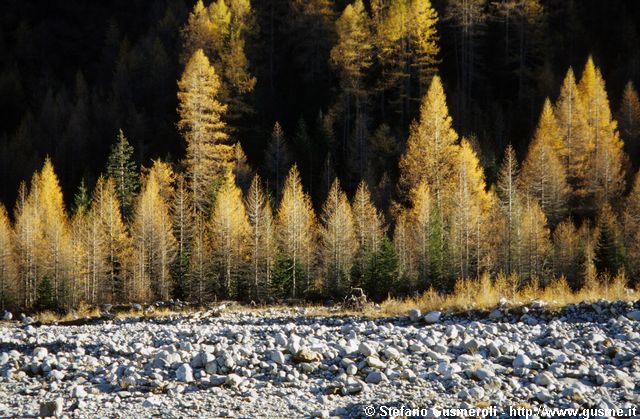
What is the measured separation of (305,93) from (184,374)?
203 feet

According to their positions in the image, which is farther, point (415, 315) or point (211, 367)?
point (415, 315)

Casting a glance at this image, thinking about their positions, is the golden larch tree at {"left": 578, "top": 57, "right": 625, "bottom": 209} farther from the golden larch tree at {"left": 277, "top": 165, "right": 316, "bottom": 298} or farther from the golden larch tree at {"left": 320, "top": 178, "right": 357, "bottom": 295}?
the golden larch tree at {"left": 277, "top": 165, "right": 316, "bottom": 298}

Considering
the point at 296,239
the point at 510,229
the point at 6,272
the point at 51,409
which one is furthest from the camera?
the point at 6,272

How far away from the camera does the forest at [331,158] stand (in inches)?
1563

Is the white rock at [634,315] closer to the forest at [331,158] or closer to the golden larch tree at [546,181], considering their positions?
the forest at [331,158]

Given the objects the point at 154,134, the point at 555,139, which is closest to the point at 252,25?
the point at 154,134

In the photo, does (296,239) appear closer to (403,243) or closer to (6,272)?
(403,243)

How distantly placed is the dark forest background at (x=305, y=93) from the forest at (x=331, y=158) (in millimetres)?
270

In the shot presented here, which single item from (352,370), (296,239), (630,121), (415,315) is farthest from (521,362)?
(630,121)

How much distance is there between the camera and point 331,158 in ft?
196

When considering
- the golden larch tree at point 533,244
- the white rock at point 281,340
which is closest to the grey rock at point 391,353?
the white rock at point 281,340

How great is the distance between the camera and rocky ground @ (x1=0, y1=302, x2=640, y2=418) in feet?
33.9

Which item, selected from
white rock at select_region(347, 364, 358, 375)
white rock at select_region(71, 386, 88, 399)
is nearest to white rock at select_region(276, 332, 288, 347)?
white rock at select_region(347, 364, 358, 375)

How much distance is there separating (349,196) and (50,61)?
79541 mm
